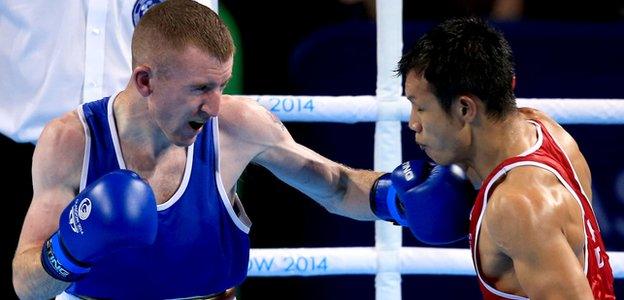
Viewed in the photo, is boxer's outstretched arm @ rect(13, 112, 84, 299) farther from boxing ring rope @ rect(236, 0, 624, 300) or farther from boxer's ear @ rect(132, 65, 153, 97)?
boxing ring rope @ rect(236, 0, 624, 300)

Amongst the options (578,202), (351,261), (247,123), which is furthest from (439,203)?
(351,261)

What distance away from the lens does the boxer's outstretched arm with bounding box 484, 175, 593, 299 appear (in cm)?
216

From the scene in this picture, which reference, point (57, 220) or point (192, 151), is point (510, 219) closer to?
point (192, 151)

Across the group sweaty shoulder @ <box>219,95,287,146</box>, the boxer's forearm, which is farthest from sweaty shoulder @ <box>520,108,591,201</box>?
the boxer's forearm

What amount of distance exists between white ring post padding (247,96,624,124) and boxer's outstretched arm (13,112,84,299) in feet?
2.79

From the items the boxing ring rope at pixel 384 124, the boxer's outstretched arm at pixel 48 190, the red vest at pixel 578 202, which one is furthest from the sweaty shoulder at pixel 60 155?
the red vest at pixel 578 202

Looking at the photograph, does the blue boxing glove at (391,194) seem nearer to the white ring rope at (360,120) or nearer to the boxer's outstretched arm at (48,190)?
the white ring rope at (360,120)

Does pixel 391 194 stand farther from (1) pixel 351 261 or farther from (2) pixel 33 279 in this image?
(2) pixel 33 279

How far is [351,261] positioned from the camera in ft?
11.6

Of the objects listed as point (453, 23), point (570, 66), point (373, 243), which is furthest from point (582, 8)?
point (453, 23)

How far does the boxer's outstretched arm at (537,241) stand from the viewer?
2160 mm

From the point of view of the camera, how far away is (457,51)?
8.04 feet

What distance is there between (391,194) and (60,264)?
37.4 inches

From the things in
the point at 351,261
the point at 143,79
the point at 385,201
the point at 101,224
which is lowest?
the point at 351,261
